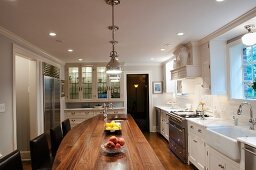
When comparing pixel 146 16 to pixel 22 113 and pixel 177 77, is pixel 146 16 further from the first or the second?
pixel 22 113

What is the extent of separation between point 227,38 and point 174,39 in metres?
0.93

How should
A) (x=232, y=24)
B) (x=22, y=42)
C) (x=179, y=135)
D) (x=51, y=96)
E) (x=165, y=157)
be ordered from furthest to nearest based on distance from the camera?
(x=51, y=96) → (x=165, y=157) → (x=179, y=135) → (x=22, y=42) → (x=232, y=24)

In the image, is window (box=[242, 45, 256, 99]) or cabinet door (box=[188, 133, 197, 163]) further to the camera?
cabinet door (box=[188, 133, 197, 163])

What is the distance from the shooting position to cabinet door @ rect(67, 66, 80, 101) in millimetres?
6762

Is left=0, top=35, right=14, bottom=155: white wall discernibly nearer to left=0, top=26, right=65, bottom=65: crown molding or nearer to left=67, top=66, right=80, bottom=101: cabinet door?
left=0, top=26, right=65, bottom=65: crown molding

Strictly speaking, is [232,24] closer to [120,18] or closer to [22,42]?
[120,18]

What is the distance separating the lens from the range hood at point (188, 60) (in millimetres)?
4083

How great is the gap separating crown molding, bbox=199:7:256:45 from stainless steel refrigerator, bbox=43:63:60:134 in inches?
146

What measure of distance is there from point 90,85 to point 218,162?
494cm

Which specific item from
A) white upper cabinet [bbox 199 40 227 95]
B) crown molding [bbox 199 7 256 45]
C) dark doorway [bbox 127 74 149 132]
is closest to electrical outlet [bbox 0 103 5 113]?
white upper cabinet [bbox 199 40 227 95]

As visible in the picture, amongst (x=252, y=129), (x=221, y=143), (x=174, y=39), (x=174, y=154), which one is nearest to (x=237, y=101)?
(x=252, y=129)

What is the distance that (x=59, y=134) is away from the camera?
118 inches

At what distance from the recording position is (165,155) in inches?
179

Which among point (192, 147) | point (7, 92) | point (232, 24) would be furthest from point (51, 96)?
point (232, 24)
